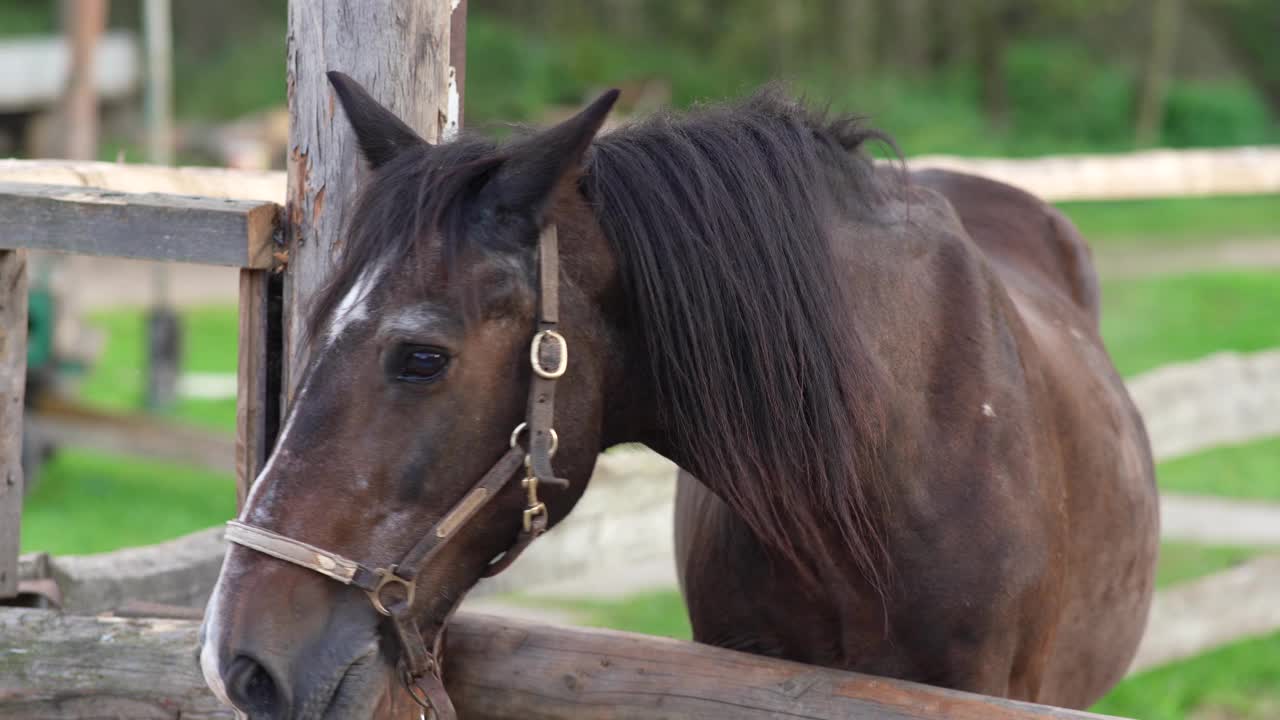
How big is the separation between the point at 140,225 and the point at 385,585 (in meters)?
0.92

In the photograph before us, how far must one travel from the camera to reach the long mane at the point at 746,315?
201 centimetres

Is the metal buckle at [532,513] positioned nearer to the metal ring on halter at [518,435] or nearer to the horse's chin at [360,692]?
the metal ring on halter at [518,435]

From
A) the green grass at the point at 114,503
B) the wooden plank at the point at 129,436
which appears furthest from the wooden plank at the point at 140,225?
the wooden plank at the point at 129,436

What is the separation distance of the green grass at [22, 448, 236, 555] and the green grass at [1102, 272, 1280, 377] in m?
6.33

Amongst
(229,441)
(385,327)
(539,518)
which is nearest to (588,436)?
(539,518)

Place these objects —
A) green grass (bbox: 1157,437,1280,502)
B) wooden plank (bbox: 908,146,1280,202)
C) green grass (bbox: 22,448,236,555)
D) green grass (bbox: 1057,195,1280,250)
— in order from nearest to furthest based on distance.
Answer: wooden plank (bbox: 908,146,1280,202) → green grass (bbox: 22,448,236,555) → green grass (bbox: 1157,437,1280,502) → green grass (bbox: 1057,195,1280,250)

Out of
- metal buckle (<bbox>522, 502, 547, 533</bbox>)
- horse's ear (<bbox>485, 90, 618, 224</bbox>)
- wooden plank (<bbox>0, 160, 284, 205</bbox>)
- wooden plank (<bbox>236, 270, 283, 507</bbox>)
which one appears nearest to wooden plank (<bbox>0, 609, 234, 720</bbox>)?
wooden plank (<bbox>236, 270, 283, 507</bbox>)

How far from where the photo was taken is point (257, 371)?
7.98 feet

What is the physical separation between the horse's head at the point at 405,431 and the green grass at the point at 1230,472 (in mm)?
6383

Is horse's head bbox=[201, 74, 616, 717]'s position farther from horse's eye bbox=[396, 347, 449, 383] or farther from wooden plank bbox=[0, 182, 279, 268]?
wooden plank bbox=[0, 182, 279, 268]

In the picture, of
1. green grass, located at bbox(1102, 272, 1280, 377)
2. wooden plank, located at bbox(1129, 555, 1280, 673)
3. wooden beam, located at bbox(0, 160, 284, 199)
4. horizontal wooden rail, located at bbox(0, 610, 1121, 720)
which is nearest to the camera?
horizontal wooden rail, located at bbox(0, 610, 1121, 720)

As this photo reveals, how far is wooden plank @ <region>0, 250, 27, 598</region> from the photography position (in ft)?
8.30

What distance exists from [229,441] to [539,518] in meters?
5.82

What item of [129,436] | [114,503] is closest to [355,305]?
[129,436]
